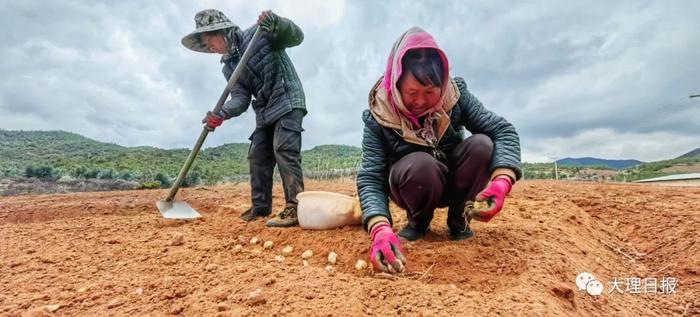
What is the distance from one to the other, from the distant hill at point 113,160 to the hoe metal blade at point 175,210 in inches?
422

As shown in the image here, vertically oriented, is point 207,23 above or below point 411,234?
above

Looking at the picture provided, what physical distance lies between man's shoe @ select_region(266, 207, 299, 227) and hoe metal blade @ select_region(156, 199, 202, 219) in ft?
3.26

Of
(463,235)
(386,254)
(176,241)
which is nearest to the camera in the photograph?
(386,254)

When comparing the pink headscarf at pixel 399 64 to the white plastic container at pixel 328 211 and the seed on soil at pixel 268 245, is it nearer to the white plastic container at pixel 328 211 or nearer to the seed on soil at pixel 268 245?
the white plastic container at pixel 328 211

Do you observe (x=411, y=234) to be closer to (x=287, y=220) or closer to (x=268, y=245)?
(x=268, y=245)

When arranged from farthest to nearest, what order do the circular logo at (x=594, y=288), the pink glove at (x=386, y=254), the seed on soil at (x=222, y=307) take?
the circular logo at (x=594, y=288), the pink glove at (x=386, y=254), the seed on soil at (x=222, y=307)

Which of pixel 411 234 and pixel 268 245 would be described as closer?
pixel 411 234

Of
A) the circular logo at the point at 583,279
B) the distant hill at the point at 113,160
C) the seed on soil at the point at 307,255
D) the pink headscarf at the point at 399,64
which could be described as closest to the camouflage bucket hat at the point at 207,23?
the pink headscarf at the point at 399,64

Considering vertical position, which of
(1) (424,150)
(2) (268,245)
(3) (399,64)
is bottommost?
(2) (268,245)

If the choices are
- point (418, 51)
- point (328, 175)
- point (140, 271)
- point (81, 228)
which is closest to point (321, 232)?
point (140, 271)

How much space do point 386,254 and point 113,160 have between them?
22836mm

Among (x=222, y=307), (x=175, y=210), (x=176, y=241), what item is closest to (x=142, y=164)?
(x=175, y=210)

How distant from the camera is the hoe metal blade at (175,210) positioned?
3.44 m

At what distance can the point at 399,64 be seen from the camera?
5.80 ft
